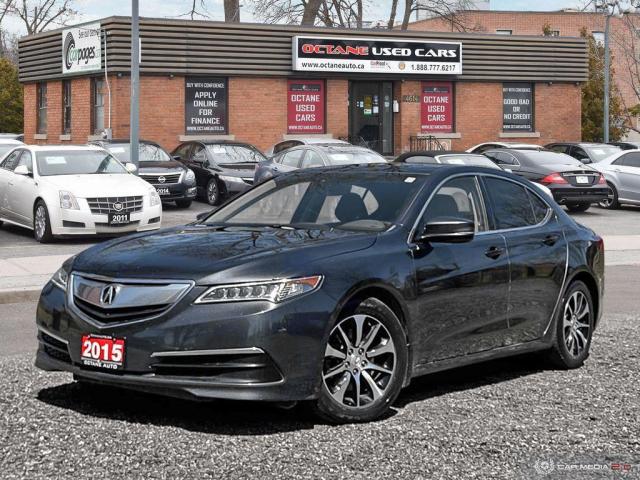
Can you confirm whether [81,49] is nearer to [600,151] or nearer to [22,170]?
[600,151]

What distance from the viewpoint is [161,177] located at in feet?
83.8

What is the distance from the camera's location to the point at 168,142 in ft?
115

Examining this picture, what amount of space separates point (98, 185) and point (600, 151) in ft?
55.5

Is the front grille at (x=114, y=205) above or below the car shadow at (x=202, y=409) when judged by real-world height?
above

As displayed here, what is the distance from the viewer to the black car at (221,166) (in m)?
27.2

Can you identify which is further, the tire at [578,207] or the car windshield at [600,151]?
the car windshield at [600,151]

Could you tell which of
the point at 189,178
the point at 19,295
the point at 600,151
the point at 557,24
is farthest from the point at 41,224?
the point at 557,24

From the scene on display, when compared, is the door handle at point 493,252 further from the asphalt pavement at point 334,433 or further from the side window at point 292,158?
the side window at point 292,158

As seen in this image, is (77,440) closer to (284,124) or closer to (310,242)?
(310,242)

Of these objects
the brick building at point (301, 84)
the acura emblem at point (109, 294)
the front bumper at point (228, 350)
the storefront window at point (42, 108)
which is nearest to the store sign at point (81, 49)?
the brick building at point (301, 84)

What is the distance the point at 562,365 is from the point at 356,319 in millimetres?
2402

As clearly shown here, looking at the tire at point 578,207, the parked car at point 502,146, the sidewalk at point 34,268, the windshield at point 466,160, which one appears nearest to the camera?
the sidewalk at point 34,268

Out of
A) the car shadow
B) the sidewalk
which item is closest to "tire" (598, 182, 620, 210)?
the sidewalk

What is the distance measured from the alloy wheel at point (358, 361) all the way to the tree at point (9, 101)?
47577 millimetres
